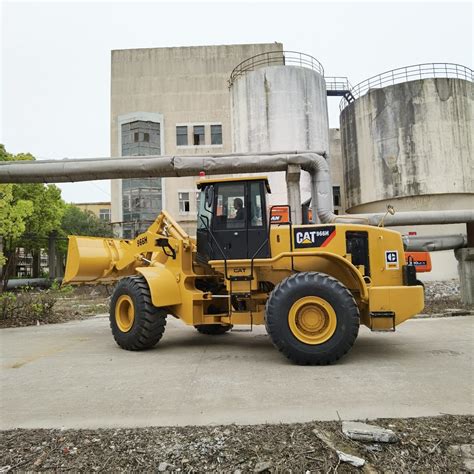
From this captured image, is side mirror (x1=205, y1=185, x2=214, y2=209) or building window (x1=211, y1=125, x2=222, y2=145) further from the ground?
building window (x1=211, y1=125, x2=222, y2=145)

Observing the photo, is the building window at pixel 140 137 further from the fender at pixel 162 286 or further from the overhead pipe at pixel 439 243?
the fender at pixel 162 286

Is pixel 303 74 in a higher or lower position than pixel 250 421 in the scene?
higher

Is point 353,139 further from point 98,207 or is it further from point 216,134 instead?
point 98,207

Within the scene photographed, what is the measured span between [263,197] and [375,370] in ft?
10.1

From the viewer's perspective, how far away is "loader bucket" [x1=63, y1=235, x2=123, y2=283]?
877 centimetres

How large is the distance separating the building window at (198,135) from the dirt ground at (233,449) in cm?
2990

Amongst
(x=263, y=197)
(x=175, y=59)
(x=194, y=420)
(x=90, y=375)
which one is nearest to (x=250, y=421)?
(x=194, y=420)

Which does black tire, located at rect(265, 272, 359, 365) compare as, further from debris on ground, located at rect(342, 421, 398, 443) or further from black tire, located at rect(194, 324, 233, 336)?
black tire, located at rect(194, 324, 233, 336)

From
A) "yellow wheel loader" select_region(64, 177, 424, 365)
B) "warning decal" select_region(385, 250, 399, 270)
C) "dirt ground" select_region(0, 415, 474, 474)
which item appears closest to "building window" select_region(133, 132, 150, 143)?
"yellow wheel loader" select_region(64, 177, 424, 365)

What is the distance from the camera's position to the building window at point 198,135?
32.3 metres

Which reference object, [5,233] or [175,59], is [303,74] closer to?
[175,59]

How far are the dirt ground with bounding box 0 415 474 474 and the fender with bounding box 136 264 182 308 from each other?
142 inches

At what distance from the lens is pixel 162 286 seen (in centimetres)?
741

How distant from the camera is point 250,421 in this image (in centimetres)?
391
